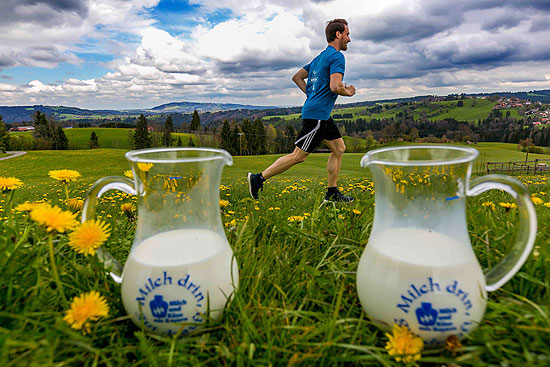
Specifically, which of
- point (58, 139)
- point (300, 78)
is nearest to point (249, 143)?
point (58, 139)

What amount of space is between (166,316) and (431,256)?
3.41ft

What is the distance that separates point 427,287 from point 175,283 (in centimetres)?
93

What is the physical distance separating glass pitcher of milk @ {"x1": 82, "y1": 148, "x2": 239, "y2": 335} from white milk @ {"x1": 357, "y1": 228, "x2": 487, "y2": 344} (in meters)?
0.60

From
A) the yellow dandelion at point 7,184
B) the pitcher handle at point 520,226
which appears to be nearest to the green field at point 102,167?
the yellow dandelion at point 7,184

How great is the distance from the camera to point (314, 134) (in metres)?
5.33

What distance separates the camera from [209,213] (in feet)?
4.57

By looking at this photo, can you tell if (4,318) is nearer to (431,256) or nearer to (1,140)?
(431,256)

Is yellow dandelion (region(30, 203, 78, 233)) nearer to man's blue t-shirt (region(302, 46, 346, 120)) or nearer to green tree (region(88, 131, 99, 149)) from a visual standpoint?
man's blue t-shirt (region(302, 46, 346, 120))

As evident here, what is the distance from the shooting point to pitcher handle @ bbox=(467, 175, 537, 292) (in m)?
1.17

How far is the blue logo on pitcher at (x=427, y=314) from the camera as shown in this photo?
1142 millimetres

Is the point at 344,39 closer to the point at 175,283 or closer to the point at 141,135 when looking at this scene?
the point at 175,283

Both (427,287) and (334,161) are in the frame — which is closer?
(427,287)

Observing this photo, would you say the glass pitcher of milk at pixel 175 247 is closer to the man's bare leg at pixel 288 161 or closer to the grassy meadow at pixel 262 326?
the grassy meadow at pixel 262 326

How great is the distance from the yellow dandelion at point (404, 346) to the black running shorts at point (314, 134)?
4.28 meters
